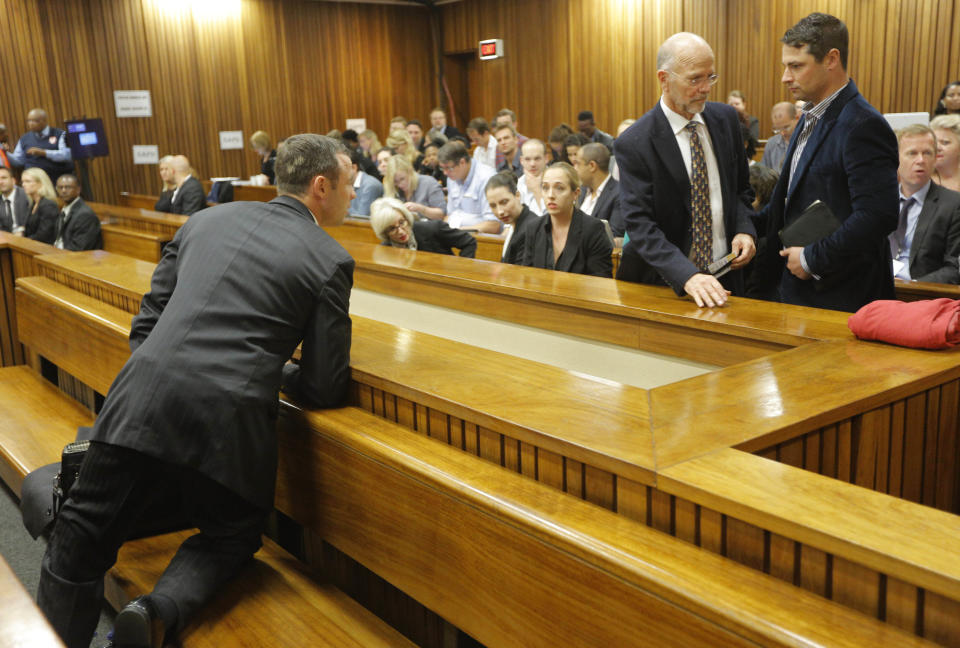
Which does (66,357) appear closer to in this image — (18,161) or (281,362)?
(281,362)

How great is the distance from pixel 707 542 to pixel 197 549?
123 centimetres

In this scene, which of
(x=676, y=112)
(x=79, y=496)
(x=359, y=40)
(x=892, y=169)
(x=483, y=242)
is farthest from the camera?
(x=359, y=40)

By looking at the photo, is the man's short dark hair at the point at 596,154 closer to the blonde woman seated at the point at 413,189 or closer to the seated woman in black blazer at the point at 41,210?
the blonde woman seated at the point at 413,189

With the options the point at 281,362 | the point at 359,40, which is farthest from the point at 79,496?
the point at 359,40

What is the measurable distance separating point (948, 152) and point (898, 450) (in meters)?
3.01

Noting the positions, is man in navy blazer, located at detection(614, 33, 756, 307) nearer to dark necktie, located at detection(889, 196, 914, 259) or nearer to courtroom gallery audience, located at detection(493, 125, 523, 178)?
dark necktie, located at detection(889, 196, 914, 259)

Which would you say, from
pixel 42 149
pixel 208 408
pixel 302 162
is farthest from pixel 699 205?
pixel 42 149

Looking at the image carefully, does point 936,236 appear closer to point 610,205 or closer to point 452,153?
point 610,205

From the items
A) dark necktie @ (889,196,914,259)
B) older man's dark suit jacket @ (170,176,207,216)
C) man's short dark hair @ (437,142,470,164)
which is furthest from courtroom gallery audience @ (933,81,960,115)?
older man's dark suit jacket @ (170,176,207,216)

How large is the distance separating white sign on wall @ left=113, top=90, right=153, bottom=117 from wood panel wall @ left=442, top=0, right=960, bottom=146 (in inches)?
191

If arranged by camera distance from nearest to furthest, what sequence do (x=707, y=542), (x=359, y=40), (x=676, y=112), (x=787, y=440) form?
1. (x=707, y=542)
2. (x=787, y=440)
3. (x=676, y=112)
4. (x=359, y=40)

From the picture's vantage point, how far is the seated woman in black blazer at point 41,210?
6.94m

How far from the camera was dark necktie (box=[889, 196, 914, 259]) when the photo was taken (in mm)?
3789

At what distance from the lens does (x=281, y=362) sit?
1.96 metres
